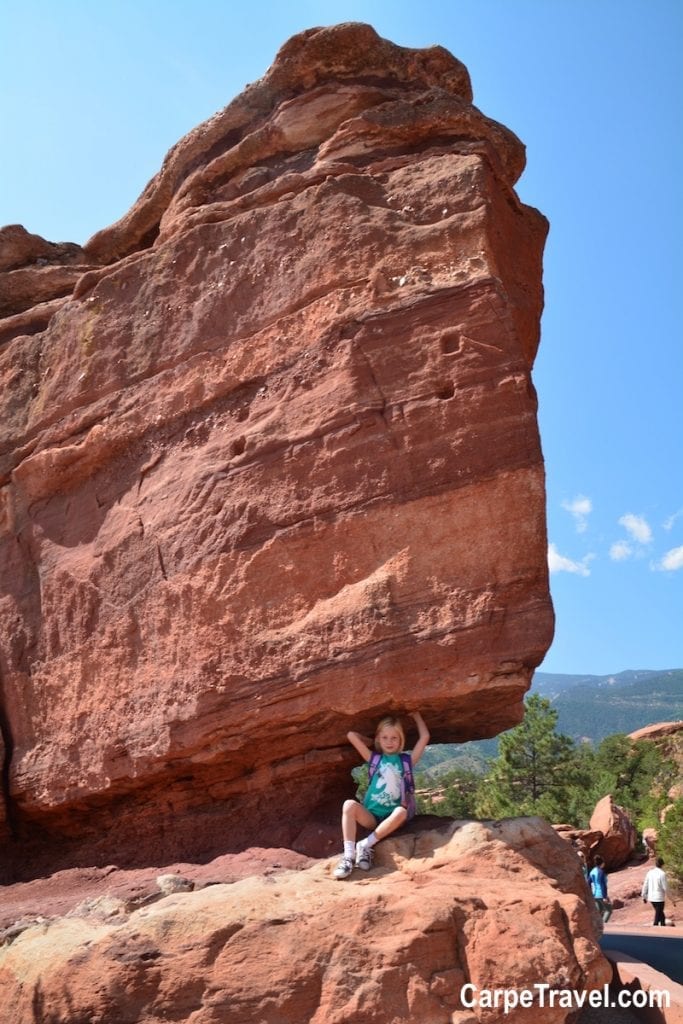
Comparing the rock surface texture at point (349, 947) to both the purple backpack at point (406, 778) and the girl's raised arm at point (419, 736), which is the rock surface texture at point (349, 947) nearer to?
the purple backpack at point (406, 778)

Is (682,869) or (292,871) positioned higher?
(292,871)

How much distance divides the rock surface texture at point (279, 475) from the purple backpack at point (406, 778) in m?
0.45

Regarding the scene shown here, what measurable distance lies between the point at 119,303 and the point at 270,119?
8.90 ft

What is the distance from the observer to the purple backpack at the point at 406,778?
22.4 ft

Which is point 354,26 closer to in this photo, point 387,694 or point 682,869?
point 387,694

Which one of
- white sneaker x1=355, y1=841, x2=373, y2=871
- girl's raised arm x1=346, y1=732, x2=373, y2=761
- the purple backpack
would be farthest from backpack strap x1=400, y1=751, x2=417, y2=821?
white sneaker x1=355, y1=841, x2=373, y2=871

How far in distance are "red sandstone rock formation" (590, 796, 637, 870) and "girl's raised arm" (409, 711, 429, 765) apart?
2092cm

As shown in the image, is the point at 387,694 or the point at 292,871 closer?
the point at 292,871

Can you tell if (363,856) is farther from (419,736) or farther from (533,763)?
(533,763)

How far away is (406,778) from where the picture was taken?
6.92m

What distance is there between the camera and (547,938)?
18.4 ft

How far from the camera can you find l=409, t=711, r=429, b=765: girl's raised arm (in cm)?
698

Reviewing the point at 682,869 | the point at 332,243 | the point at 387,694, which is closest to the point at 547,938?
the point at 387,694

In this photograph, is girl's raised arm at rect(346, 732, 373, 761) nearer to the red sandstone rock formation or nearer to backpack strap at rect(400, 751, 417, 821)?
backpack strap at rect(400, 751, 417, 821)
